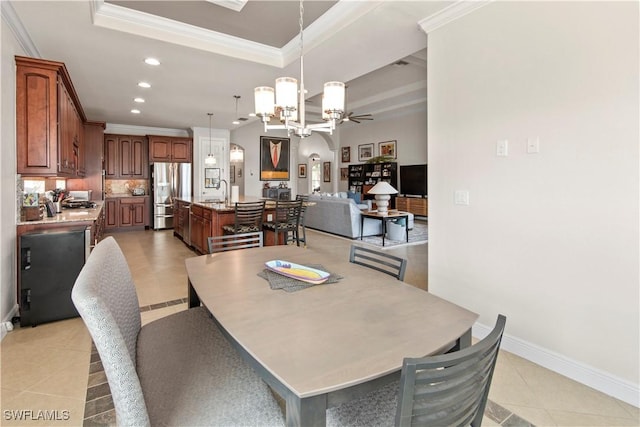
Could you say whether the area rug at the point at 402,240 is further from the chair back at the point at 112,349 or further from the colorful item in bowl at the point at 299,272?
the chair back at the point at 112,349

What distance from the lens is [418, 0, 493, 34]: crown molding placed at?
8.06 feet

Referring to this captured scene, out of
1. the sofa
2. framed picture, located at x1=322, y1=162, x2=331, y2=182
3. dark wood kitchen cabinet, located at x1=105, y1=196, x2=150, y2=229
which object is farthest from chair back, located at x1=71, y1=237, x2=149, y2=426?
framed picture, located at x1=322, y1=162, x2=331, y2=182

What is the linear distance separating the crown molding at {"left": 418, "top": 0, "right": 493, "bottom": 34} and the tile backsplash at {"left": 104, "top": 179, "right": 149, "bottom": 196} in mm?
7824

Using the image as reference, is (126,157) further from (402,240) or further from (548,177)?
(548,177)

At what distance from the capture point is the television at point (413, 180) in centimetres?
926

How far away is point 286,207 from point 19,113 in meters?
3.03

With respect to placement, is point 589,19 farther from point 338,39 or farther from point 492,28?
point 338,39

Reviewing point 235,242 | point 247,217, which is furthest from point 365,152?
point 235,242

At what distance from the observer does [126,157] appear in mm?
8039

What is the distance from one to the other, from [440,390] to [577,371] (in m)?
1.82

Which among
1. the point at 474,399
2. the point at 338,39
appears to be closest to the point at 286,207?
the point at 338,39

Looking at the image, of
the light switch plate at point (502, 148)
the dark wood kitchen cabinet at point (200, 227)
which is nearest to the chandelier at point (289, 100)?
the light switch plate at point (502, 148)

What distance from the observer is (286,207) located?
15.9 ft

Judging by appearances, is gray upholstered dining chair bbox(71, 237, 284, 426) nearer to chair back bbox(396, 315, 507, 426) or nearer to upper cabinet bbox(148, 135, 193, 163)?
chair back bbox(396, 315, 507, 426)
